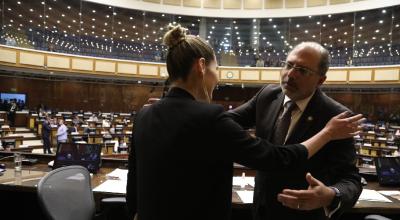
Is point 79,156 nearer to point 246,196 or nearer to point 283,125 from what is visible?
point 246,196

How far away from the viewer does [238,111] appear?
171 cm

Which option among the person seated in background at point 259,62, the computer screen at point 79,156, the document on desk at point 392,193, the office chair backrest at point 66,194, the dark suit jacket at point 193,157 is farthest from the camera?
the person seated in background at point 259,62

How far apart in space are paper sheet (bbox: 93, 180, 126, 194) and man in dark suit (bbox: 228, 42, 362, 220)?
1.20 meters

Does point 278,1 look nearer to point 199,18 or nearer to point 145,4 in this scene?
point 199,18

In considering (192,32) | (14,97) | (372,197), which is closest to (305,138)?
(372,197)

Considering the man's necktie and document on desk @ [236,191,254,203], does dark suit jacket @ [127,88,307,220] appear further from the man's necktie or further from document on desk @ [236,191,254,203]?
document on desk @ [236,191,254,203]

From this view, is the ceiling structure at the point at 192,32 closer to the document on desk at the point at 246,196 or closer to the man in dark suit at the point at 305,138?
the document on desk at the point at 246,196

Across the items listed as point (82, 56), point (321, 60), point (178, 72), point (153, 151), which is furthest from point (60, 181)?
point (82, 56)

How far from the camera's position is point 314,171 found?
4.63 feet

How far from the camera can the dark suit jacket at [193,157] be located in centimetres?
111

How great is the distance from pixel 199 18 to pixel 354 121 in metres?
18.3

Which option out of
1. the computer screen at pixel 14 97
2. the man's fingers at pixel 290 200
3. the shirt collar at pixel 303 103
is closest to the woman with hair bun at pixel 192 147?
the man's fingers at pixel 290 200

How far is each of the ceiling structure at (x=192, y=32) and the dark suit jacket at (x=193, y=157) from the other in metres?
15.0

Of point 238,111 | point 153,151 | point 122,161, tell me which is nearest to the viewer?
point 153,151
